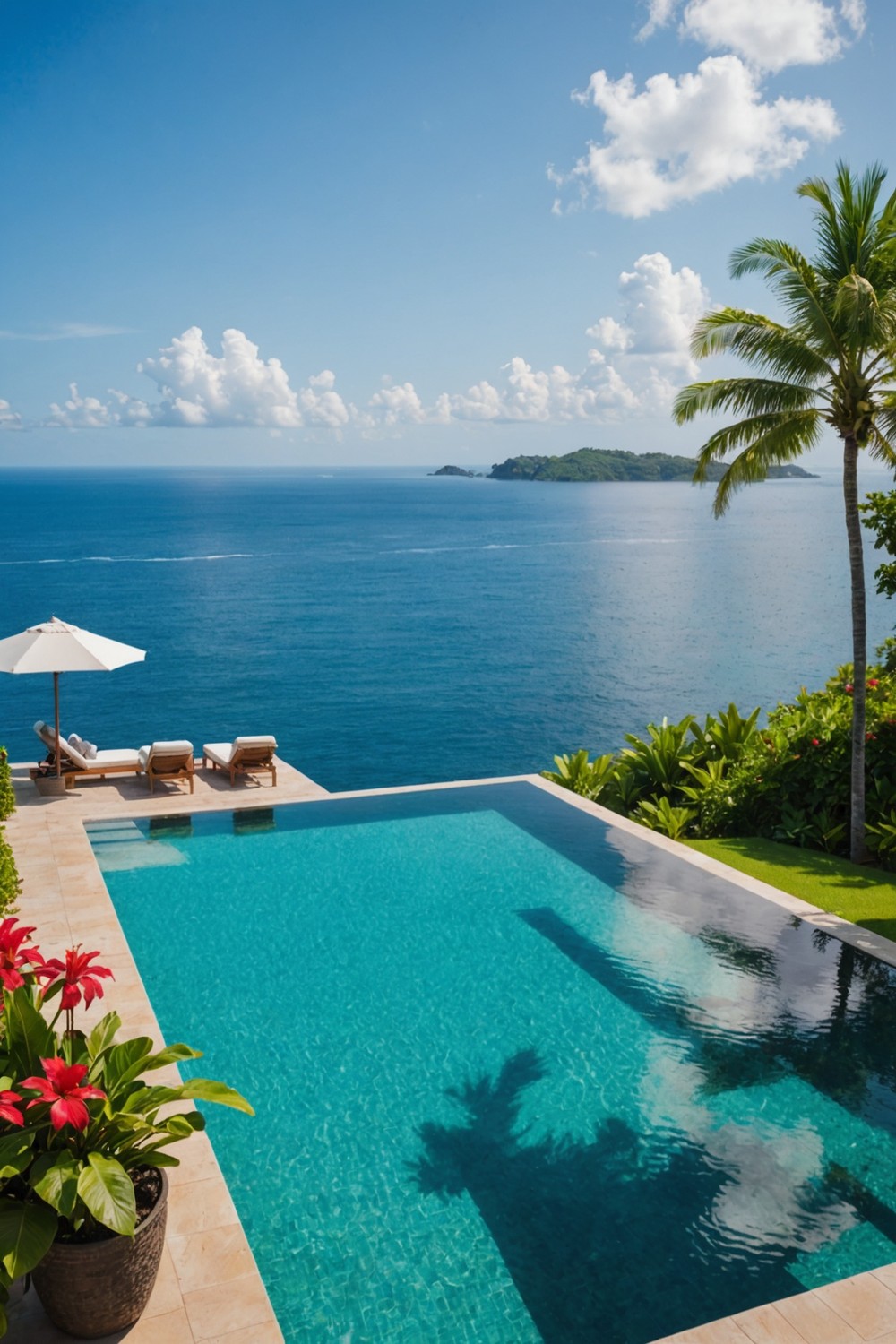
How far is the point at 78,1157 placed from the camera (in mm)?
4488

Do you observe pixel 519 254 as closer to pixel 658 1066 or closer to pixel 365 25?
pixel 365 25

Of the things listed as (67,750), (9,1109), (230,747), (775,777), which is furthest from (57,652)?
(9,1109)

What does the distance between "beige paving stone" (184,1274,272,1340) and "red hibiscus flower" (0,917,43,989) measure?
6.01 feet

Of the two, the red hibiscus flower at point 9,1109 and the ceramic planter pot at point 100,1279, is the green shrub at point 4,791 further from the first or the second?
the red hibiscus flower at point 9,1109

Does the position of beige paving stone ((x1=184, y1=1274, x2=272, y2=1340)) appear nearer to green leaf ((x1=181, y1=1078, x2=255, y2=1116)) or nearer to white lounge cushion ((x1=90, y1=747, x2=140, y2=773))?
green leaf ((x1=181, y1=1078, x2=255, y2=1116))

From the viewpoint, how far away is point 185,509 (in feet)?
462

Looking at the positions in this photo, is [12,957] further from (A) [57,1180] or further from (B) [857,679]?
(B) [857,679]

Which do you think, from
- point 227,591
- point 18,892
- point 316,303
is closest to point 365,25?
point 18,892

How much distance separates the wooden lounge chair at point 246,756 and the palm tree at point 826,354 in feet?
26.0

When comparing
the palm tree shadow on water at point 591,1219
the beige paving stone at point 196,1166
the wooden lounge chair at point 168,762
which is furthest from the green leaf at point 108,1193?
the wooden lounge chair at point 168,762

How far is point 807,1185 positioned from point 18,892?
733cm

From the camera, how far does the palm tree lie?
37.5ft

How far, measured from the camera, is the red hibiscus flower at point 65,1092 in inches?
159

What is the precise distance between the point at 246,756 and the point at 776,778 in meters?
8.17
